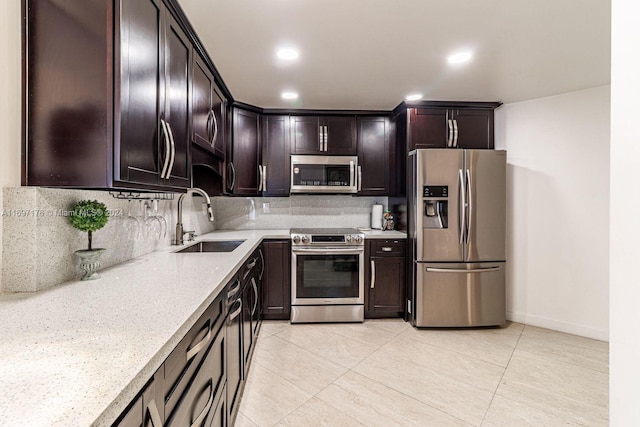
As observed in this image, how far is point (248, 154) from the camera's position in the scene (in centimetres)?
323

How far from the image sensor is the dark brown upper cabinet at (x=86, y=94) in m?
1.03

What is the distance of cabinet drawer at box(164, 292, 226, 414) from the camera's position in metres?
0.80

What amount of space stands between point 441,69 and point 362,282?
213 cm

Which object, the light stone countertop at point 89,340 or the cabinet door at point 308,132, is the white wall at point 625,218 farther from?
the cabinet door at point 308,132

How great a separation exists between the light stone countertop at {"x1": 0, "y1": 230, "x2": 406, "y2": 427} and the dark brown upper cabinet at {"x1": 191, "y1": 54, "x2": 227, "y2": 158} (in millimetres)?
1078

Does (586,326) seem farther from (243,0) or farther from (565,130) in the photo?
(243,0)

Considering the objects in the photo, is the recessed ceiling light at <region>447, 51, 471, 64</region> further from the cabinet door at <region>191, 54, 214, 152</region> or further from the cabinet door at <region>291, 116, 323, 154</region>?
the cabinet door at <region>191, 54, 214, 152</region>

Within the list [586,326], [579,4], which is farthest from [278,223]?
[586,326]

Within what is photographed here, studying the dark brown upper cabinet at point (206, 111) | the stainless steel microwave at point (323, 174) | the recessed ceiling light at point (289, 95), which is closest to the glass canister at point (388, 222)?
the stainless steel microwave at point (323, 174)

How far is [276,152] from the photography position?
10.9 feet

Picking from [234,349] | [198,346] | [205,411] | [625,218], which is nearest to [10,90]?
[198,346]

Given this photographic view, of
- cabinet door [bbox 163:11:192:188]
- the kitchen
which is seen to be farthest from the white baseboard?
cabinet door [bbox 163:11:192:188]

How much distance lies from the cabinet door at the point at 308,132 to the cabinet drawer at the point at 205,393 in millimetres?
2412

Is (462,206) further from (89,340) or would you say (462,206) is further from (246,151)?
(89,340)
